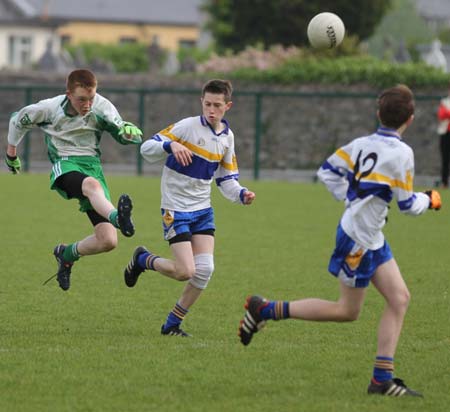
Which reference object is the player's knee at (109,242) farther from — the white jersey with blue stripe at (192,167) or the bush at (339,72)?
the bush at (339,72)

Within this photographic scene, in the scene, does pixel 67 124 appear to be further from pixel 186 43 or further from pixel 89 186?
pixel 186 43

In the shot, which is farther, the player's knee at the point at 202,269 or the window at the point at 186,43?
the window at the point at 186,43

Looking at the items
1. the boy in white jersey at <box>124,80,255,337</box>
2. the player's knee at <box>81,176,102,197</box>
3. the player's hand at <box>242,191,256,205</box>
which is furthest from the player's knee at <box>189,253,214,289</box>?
the player's knee at <box>81,176,102,197</box>

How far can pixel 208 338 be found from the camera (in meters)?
8.48

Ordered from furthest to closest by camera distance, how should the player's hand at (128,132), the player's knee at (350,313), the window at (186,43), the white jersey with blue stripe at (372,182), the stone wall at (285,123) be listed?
the window at (186,43)
the stone wall at (285,123)
the player's hand at (128,132)
the player's knee at (350,313)
the white jersey with blue stripe at (372,182)

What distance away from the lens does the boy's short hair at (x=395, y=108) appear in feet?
22.1

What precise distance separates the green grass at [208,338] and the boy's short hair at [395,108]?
1.57 metres

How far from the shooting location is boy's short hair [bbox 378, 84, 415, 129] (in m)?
6.74

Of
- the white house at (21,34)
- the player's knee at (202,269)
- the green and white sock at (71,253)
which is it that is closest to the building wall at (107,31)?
the white house at (21,34)

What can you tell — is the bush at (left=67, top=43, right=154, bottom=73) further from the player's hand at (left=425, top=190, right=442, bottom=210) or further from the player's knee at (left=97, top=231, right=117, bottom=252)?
the player's hand at (left=425, top=190, right=442, bottom=210)

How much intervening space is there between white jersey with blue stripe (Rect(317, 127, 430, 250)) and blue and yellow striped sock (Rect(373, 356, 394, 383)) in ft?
2.08

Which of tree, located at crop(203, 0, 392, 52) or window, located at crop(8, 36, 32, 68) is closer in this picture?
tree, located at crop(203, 0, 392, 52)

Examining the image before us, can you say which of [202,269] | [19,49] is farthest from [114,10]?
[202,269]

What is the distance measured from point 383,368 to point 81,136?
3.63m
